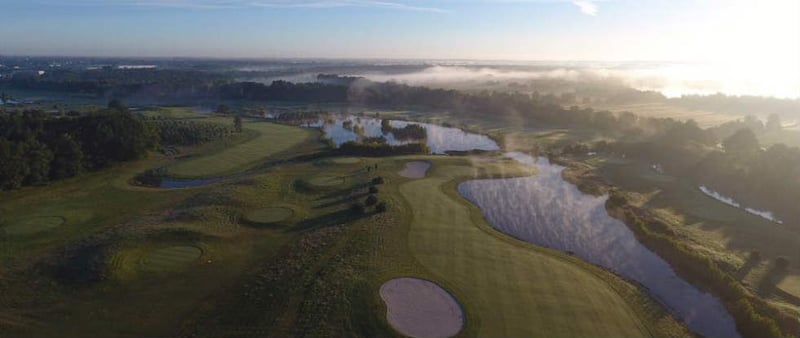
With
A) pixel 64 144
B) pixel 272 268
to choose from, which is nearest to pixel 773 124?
pixel 272 268

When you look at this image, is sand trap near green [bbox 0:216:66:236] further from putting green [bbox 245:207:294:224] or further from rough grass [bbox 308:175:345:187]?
rough grass [bbox 308:175:345:187]

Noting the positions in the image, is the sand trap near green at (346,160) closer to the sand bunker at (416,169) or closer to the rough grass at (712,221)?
the sand bunker at (416,169)

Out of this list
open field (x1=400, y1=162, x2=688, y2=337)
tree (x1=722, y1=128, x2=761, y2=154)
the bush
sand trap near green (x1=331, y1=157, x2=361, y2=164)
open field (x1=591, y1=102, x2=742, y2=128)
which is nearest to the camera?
open field (x1=400, y1=162, x2=688, y2=337)

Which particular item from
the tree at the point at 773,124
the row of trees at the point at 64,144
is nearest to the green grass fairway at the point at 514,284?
the row of trees at the point at 64,144

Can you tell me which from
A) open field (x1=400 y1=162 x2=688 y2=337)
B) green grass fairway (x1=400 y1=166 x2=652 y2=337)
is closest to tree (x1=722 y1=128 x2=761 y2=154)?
open field (x1=400 y1=162 x2=688 y2=337)

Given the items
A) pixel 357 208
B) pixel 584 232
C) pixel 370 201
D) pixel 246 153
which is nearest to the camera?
pixel 584 232

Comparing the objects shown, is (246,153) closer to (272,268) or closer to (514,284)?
(272,268)

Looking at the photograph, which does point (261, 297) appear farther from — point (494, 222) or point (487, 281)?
point (494, 222)
